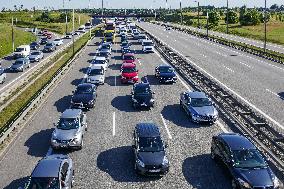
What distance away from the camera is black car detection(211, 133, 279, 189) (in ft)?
51.2

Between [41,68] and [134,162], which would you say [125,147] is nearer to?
[134,162]

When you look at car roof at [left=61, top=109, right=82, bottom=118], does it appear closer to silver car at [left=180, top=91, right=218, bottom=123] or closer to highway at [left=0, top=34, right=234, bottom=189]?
highway at [left=0, top=34, right=234, bottom=189]

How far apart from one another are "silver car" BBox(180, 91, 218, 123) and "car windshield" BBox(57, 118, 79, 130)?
317 inches

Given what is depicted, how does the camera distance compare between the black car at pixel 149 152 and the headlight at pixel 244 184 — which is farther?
the black car at pixel 149 152

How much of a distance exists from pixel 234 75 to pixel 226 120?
1754 cm

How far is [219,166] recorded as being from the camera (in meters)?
18.9

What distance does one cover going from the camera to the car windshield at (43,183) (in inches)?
591

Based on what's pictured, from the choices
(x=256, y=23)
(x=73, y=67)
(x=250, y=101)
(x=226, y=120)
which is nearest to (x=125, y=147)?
(x=226, y=120)

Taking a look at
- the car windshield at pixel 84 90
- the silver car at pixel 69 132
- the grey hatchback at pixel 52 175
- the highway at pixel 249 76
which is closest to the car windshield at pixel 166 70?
the highway at pixel 249 76

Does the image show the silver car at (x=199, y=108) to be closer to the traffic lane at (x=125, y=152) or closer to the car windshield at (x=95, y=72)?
the traffic lane at (x=125, y=152)

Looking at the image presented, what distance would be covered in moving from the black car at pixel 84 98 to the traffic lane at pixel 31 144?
4.43 feet

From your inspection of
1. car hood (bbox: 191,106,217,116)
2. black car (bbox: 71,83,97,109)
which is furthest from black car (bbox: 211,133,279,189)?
black car (bbox: 71,83,97,109)

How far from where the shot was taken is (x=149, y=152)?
18516 millimetres

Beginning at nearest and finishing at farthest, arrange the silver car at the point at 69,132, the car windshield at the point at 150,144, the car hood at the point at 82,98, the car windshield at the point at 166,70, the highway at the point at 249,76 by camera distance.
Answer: the car windshield at the point at 150,144
the silver car at the point at 69,132
the car hood at the point at 82,98
the highway at the point at 249,76
the car windshield at the point at 166,70
